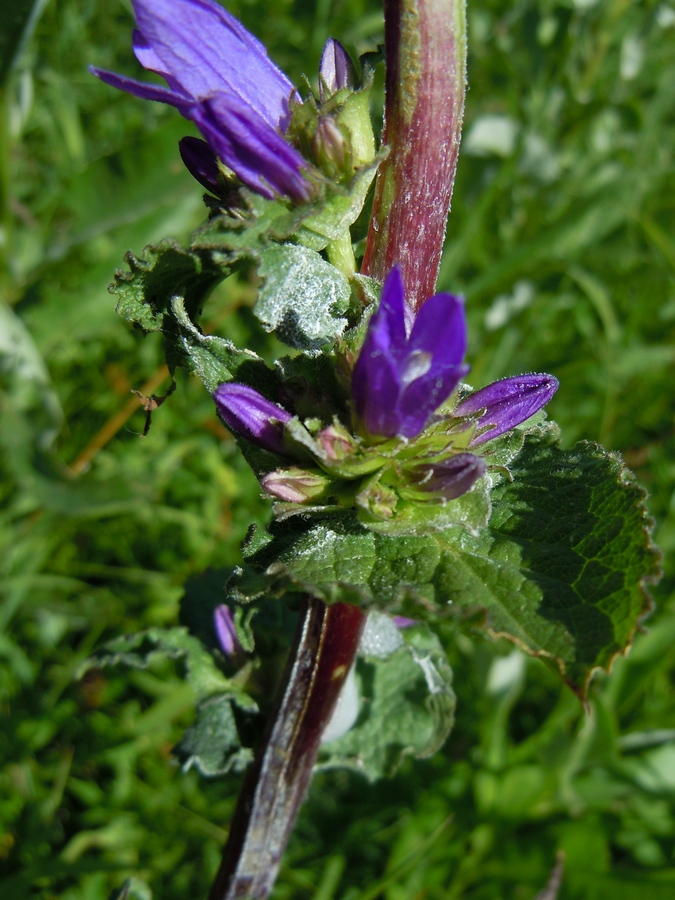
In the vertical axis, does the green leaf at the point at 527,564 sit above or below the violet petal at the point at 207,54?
below

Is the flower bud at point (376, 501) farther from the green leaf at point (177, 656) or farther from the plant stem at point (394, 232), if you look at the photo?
the green leaf at point (177, 656)

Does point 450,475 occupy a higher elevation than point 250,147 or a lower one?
lower

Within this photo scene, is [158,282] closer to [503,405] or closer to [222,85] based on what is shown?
[222,85]

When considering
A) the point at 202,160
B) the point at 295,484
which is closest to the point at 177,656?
the point at 295,484

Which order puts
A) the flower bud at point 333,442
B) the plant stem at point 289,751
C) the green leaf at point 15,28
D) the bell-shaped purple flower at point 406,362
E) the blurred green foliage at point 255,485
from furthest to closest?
1. the blurred green foliage at point 255,485
2. the green leaf at point 15,28
3. the plant stem at point 289,751
4. the flower bud at point 333,442
5. the bell-shaped purple flower at point 406,362

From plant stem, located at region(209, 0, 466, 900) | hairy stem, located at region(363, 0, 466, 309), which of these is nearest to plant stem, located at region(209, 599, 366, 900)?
plant stem, located at region(209, 0, 466, 900)

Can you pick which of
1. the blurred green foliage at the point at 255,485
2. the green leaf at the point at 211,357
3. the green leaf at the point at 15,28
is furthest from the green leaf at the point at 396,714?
the green leaf at the point at 15,28

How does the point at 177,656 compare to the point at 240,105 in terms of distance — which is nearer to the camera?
the point at 240,105
